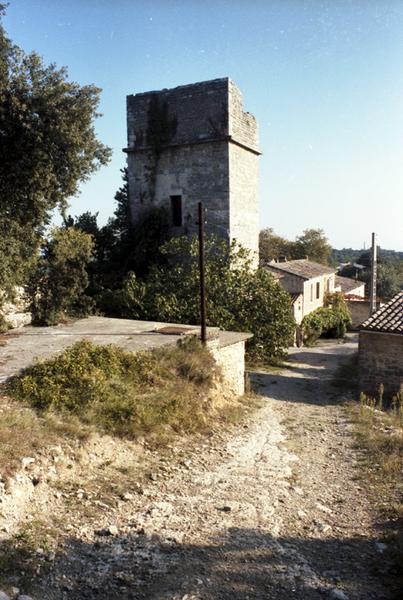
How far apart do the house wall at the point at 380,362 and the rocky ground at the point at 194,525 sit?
6090 millimetres

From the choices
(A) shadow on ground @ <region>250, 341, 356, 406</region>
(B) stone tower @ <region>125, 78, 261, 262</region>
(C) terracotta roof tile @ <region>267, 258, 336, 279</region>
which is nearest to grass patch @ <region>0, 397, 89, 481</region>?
(A) shadow on ground @ <region>250, 341, 356, 406</region>

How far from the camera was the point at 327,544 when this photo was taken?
5.44 m

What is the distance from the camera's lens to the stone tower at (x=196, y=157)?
16.9 meters

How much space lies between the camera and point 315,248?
53625 millimetres

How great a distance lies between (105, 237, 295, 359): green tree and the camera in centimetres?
1501

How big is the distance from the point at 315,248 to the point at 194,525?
166 feet

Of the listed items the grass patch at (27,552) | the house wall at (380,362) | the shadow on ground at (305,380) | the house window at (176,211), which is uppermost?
the house window at (176,211)

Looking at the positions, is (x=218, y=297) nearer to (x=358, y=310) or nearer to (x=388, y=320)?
(x=388, y=320)

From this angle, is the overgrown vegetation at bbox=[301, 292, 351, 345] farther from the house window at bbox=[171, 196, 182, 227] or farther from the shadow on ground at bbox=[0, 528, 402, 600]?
the shadow on ground at bbox=[0, 528, 402, 600]

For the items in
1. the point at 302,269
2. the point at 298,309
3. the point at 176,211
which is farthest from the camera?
the point at 302,269

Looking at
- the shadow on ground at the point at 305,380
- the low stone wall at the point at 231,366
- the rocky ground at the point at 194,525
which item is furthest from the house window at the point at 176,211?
the rocky ground at the point at 194,525

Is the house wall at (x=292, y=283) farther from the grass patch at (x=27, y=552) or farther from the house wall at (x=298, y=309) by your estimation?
the grass patch at (x=27, y=552)

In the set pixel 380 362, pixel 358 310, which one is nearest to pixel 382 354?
pixel 380 362

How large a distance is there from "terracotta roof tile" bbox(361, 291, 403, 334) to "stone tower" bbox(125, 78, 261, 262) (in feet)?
18.8
